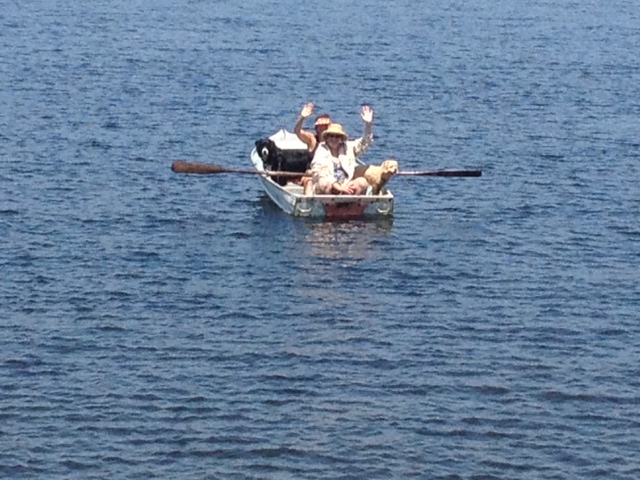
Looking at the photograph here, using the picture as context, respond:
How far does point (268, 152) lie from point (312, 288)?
27.2 ft

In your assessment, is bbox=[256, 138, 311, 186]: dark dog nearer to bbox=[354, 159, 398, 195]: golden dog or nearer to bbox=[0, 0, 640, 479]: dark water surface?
bbox=[0, 0, 640, 479]: dark water surface

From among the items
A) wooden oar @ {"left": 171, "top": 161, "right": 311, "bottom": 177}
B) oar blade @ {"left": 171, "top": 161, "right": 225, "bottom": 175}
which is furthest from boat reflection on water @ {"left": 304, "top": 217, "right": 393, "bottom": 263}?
oar blade @ {"left": 171, "top": 161, "right": 225, "bottom": 175}

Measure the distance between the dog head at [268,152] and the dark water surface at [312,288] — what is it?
0.93m

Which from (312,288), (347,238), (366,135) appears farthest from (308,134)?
(312,288)

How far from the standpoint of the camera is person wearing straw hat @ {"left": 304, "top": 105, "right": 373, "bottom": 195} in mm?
36688


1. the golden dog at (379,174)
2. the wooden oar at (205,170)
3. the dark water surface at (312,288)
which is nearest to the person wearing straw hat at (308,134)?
the wooden oar at (205,170)

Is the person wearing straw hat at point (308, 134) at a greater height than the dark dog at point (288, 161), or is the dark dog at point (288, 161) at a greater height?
the person wearing straw hat at point (308, 134)

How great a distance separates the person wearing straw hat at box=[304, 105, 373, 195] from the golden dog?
24 cm

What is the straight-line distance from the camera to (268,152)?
39.6 meters

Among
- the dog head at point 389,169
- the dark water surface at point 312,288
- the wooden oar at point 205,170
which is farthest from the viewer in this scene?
the wooden oar at point 205,170

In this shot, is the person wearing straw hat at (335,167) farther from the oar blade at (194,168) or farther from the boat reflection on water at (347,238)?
the oar blade at (194,168)

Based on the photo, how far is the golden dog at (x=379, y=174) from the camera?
1443 inches

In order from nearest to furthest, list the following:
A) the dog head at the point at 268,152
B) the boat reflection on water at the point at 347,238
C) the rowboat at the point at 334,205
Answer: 1. the boat reflection on water at the point at 347,238
2. the rowboat at the point at 334,205
3. the dog head at the point at 268,152

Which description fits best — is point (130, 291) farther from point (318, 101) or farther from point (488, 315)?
point (318, 101)
